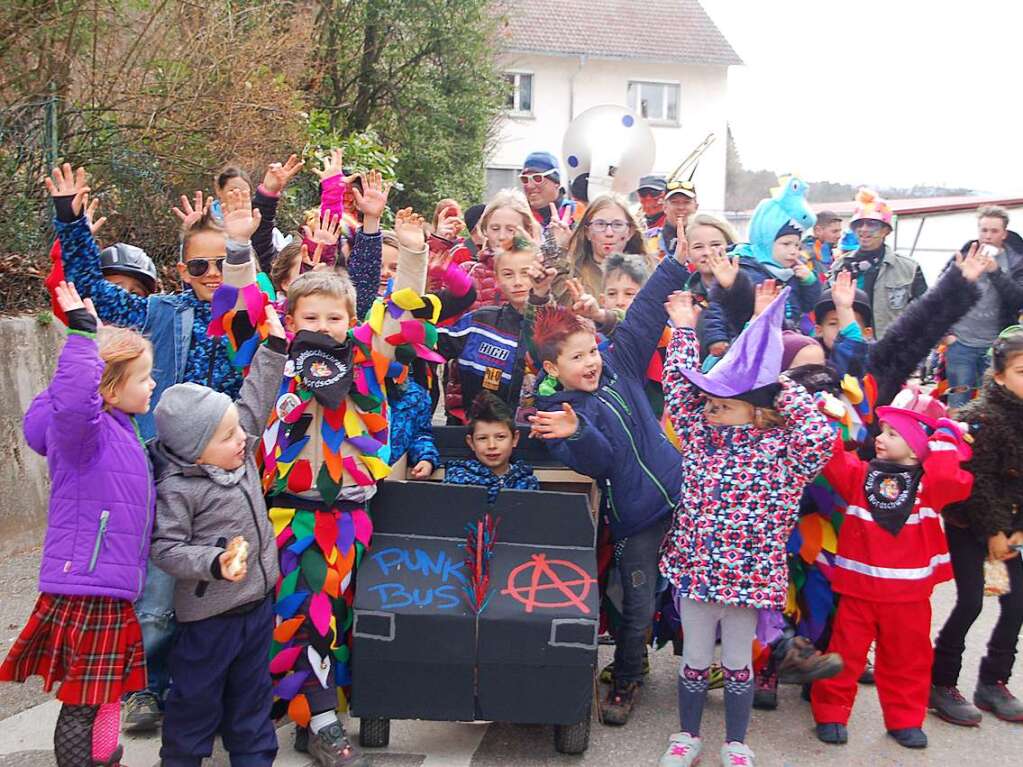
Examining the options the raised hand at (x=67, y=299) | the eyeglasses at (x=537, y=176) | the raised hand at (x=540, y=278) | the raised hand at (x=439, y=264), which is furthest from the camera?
the eyeglasses at (x=537, y=176)

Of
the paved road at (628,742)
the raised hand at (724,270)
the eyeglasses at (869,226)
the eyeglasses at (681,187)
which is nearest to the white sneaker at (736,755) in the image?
the paved road at (628,742)

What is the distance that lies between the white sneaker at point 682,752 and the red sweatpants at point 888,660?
58 centimetres

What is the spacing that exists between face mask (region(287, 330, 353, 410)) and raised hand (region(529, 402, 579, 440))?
71 cm

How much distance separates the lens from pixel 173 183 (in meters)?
7.57

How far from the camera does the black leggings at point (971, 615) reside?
4082mm

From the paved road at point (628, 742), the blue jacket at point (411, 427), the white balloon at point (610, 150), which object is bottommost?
the paved road at point (628, 742)

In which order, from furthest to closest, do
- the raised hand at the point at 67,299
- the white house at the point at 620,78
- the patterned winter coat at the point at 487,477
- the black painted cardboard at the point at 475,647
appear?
the white house at the point at 620,78
the patterned winter coat at the point at 487,477
the black painted cardboard at the point at 475,647
the raised hand at the point at 67,299

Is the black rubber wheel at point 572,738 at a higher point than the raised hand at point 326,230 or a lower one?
lower

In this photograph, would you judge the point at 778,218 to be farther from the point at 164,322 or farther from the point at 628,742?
the point at 164,322

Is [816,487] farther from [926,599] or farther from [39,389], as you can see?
→ [39,389]

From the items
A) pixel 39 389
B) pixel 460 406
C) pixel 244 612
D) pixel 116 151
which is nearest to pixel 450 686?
pixel 244 612

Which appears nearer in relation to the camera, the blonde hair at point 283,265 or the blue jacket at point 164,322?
the blue jacket at point 164,322

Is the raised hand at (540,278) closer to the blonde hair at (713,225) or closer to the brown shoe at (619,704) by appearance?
the blonde hair at (713,225)

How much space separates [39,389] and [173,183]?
2.28m
